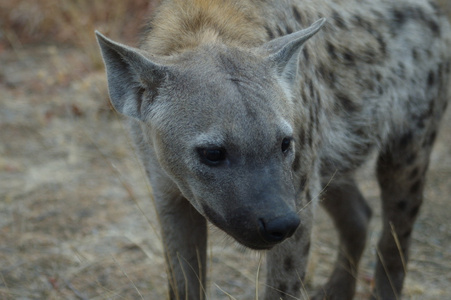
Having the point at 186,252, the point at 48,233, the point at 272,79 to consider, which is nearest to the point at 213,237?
the point at 48,233

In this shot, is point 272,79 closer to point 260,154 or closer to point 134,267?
point 260,154

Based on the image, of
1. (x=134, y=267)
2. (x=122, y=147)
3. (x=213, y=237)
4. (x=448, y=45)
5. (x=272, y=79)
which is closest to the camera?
(x=272, y=79)

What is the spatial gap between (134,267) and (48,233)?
0.62 m

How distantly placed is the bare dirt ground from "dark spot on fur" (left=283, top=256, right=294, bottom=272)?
332 millimetres

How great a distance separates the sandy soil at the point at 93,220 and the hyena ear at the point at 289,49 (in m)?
0.70

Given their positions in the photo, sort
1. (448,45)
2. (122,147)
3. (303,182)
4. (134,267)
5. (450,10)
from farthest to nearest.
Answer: (450,10), (122,147), (134,267), (448,45), (303,182)

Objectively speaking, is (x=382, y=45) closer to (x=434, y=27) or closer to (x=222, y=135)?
(x=434, y=27)

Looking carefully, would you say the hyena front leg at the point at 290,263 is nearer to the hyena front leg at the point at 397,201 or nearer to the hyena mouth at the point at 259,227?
the hyena mouth at the point at 259,227

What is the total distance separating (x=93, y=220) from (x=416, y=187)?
6.56ft

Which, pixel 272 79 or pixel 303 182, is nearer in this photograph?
pixel 272 79

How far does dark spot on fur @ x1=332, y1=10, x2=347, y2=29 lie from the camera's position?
10.5 feet

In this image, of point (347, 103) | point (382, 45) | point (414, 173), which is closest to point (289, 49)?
point (347, 103)

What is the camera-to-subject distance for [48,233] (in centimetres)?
414

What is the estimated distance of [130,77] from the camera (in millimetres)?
2490
